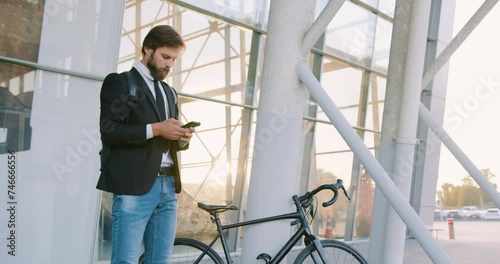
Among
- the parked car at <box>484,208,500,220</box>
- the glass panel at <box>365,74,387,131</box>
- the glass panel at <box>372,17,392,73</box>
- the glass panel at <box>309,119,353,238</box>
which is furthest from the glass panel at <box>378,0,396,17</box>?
the parked car at <box>484,208,500,220</box>

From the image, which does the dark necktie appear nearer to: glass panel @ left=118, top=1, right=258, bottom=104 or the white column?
the white column

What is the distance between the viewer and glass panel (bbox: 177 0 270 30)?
22.8 ft

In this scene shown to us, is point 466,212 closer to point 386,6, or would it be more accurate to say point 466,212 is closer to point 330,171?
point 386,6

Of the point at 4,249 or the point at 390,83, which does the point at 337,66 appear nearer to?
the point at 390,83

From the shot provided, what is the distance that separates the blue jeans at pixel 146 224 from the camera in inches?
89.1

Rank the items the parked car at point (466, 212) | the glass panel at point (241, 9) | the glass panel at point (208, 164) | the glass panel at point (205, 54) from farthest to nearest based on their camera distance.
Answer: the parked car at point (466, 212) < the glass panel at point (241, 9) < the glass panel at point (208, 164) < the glass panel at point (205, 54)

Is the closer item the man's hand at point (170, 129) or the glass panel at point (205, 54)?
the man's hand at point (170, 129)

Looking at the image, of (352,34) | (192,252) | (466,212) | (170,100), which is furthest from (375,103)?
(466,212)

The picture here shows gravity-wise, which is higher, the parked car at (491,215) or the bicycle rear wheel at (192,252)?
the bicycle rear wheel at (192,252)

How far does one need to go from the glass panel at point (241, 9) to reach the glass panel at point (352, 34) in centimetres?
175

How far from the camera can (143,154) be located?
230 centimetres

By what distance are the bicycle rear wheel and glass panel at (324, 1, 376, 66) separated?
238 inches

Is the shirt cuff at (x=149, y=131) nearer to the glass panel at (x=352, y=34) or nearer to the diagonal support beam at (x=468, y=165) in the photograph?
the diagonal support beam at (x=468, y=165)

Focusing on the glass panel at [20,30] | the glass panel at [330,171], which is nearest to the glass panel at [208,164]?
the glass panel at [330,171]
